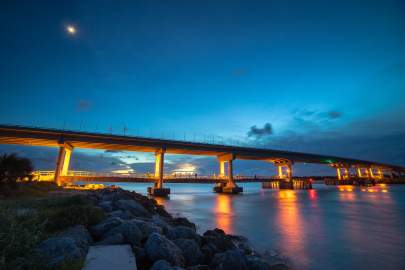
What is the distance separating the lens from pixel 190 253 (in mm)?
7836

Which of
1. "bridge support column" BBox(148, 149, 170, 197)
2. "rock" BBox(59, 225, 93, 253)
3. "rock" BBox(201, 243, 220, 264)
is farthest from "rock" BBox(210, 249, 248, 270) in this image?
"bridge support column" BBox(148, 149, 170, 197)

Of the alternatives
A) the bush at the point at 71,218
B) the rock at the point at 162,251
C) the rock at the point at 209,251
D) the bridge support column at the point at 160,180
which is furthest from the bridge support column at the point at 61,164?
the rock at the point at 162,251

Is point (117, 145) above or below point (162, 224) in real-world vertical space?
above

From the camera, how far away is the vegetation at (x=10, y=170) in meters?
20.3

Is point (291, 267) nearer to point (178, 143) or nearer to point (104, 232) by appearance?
point (104, 232)


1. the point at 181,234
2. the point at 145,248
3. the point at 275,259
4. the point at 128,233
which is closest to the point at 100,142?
the point at 181,234

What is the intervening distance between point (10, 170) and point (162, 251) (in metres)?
22.8

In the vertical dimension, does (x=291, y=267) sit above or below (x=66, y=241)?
below

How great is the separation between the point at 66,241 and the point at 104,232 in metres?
2.27

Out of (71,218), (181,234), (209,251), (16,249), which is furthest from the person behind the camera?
(181,234)

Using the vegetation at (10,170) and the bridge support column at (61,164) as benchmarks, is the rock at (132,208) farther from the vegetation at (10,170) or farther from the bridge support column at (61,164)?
the bridge support column at (61,164)

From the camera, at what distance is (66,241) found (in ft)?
17.4

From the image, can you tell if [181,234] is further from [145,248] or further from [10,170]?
[10,170]

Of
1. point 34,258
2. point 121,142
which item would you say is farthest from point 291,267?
point 121,142
